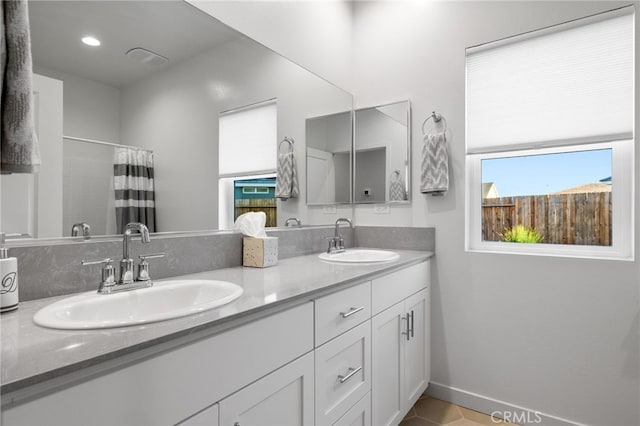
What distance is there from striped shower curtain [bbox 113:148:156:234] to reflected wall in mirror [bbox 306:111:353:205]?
105 centimetres

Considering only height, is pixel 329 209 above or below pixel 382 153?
below

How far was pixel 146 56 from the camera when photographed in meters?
1.31

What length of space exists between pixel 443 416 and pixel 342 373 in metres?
1.06

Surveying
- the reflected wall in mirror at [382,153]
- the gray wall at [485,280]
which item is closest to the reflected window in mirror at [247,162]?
the gray wall at [485,280]

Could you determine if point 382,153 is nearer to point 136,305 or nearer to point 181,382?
point 136,305

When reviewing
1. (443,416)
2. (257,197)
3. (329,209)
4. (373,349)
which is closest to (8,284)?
(257,197)

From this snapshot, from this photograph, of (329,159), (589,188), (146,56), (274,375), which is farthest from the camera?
(329,159)

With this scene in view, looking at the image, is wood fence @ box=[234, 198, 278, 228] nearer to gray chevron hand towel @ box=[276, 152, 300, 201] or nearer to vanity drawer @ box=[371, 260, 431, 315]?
gray chevron hand towel @ box=[276, 152, 300, 201]

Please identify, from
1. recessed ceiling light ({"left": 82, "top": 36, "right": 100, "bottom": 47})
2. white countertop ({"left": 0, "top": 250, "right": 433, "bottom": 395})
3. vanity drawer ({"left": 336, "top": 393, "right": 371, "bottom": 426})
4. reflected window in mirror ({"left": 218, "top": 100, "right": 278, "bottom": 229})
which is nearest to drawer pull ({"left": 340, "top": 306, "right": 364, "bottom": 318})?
white countertop ({"left": 0, "top": 250, "right": 433, "bottom": 395})

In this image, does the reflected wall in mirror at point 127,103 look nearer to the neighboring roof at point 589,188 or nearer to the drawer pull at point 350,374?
the drawer pull at point 350,374

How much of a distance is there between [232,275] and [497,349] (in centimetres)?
157

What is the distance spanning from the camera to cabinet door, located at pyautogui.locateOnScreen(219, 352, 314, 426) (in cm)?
88

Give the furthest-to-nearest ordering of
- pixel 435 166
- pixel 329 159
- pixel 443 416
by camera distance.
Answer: pixel 329 159
pixel 435 166
pixel 443 416

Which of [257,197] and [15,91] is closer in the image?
[15,91]
